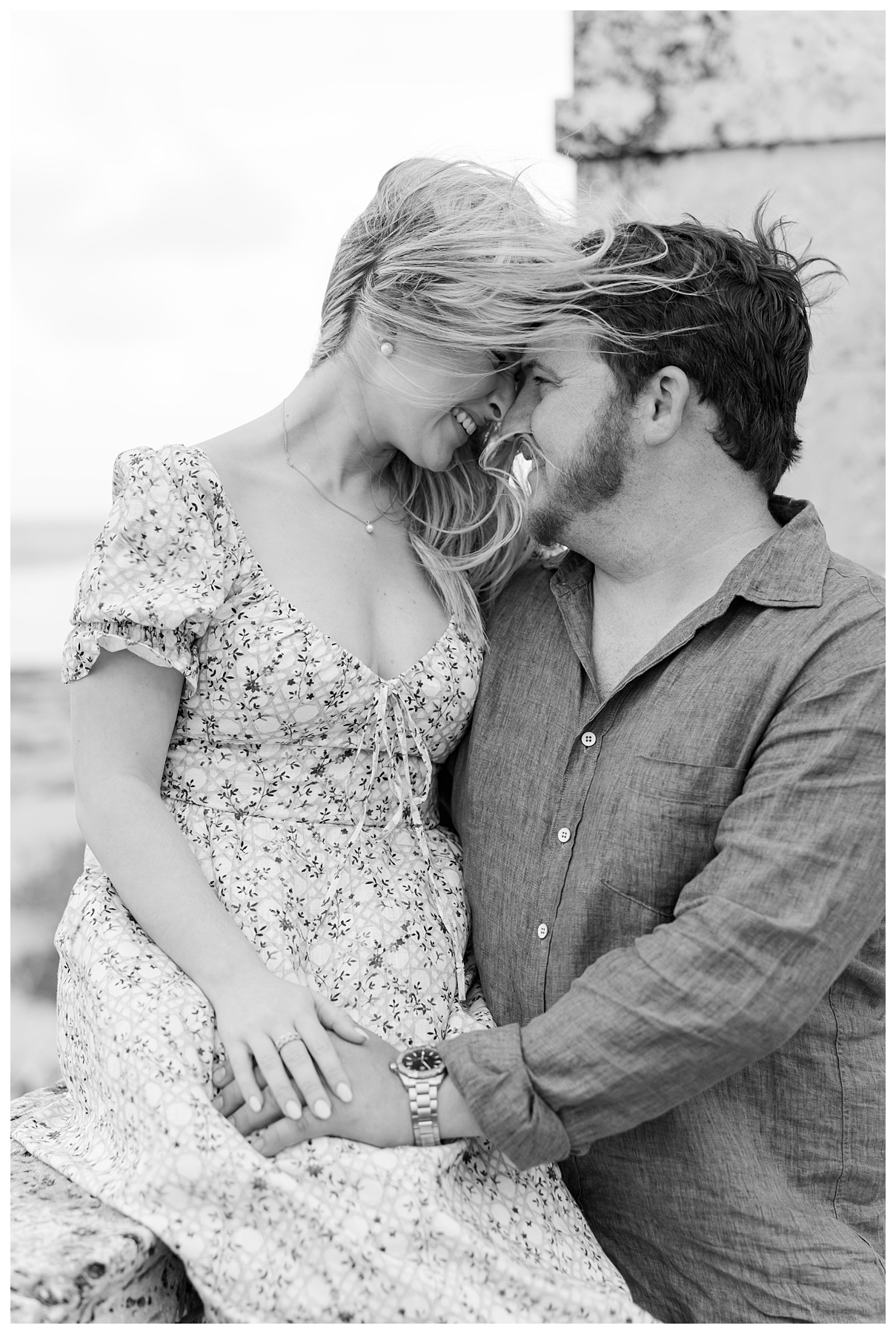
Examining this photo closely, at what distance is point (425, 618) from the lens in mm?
2084

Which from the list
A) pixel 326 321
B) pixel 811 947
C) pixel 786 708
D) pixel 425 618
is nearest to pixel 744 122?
pixel 326 321

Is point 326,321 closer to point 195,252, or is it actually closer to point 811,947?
point 811,947

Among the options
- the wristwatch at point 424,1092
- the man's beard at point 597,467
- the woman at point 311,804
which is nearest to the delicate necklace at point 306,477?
the woman at point 311,804

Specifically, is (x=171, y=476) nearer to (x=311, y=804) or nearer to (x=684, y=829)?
(x=311, y=804)

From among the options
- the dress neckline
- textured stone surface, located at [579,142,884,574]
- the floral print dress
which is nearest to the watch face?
the floral print dress

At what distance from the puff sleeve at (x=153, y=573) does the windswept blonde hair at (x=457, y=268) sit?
47 cm

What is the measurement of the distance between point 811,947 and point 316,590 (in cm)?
97

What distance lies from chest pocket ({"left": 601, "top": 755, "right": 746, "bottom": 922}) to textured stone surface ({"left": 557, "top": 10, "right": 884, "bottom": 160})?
2.04 m

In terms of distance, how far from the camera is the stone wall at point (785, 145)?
9.61 feet

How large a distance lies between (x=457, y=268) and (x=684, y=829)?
999 mm

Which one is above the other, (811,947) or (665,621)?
A: (665,621)

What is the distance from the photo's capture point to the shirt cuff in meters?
1.51

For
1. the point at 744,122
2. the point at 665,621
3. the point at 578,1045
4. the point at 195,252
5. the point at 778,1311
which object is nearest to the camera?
the point at 578,1045

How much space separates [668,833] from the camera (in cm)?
173
